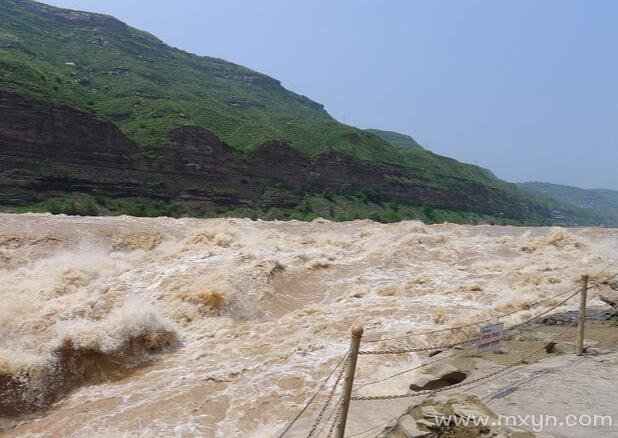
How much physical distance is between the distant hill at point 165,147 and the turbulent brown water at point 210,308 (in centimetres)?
2018

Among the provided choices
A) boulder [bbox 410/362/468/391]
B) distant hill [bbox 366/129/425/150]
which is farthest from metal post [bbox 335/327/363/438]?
distant hill [bbox 366/129/425/150]

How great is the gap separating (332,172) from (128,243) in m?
43.7

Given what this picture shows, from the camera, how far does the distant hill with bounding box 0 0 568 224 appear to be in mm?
39531

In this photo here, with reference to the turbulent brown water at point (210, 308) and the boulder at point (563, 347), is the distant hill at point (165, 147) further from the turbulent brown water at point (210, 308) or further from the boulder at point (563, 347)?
the boulder at point (563, 347)

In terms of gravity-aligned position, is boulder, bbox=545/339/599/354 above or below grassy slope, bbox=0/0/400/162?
below

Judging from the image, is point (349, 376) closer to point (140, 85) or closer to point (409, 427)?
point (409, 427)

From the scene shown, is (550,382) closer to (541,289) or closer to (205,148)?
(541,289)

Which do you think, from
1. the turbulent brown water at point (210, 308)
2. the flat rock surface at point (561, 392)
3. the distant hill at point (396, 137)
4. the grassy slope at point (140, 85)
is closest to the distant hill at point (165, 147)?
the grassy slope at point (140, 85)

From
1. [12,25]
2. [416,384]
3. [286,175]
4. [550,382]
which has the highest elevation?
[12,25]

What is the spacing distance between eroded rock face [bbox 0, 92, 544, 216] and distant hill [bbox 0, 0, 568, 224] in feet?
0.36

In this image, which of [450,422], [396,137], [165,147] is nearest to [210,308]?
[450,422]

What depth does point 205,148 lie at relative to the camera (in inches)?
1938

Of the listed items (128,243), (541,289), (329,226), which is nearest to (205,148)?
(329,226)

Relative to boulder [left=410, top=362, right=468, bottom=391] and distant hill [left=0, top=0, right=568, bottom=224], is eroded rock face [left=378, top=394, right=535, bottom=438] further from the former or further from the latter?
distant hill [left=0, top=0, right=568, bottom=224]
